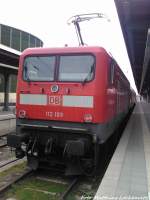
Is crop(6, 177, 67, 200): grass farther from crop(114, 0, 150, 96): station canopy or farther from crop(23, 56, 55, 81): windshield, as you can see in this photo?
crop(114, 0, 150, 96): station canopy

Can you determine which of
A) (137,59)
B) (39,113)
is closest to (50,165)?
(39,113)

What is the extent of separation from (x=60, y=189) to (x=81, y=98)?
1940 mm

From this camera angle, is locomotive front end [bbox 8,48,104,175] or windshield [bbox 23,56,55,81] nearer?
locomotive front end [bbox 8,48,104,175]

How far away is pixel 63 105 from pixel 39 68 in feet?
3.85

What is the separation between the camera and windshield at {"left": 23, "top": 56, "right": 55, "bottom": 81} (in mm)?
8008

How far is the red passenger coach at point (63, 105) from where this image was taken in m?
7.41

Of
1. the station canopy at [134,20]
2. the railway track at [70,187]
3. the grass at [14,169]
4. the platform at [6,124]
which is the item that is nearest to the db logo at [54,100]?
the railway track at [70,187]

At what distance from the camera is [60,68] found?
26.0 feet

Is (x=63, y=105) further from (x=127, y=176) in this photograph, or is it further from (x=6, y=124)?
(x=6, y=124)

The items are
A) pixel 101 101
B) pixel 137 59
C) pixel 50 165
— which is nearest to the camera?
pixel 101 101

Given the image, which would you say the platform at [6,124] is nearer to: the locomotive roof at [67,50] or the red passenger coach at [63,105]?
the red passenger coach at [63,105]

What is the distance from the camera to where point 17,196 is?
6.47 meters

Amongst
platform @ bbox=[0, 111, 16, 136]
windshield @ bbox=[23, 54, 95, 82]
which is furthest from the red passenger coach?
platform @ bbox=[0, 111, 16, 136]

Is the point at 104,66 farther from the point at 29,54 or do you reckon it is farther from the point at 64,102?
the point at 29,54
